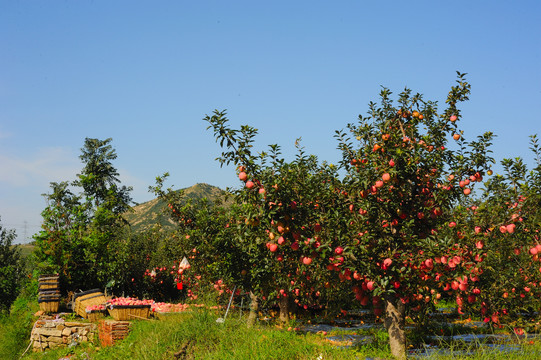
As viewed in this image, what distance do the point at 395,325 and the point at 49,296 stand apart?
1077 cm

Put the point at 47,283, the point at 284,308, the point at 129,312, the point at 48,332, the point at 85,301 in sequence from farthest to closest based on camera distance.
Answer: the point at 47,283 → the point at 85,301 → the point at 284,308 → the point at 48,332 → the point at 129,312

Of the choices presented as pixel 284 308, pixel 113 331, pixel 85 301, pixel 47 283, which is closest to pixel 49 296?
pixel 47 283

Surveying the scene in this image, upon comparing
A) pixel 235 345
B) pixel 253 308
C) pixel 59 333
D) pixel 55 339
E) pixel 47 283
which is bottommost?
pixel 55 339

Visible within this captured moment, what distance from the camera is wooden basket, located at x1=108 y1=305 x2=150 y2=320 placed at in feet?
34.8

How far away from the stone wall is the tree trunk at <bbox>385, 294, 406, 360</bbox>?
8.10m

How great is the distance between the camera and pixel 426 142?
7.45 meters

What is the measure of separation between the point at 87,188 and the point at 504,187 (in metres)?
32.9

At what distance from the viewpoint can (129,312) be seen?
35.4 ft

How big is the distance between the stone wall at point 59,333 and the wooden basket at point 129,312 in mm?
1096

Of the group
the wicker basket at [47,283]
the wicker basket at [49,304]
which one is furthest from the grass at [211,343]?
the wicker basket at [47,283]

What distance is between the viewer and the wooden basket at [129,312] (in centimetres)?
1062

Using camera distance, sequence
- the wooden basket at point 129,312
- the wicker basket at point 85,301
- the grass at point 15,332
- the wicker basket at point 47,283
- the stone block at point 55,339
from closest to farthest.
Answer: the wooden basket at point 129,312
the stone block at point 55,339
the grass at point 15,332
the wicker basket at point 85,301
the wicker basket at point 47,283

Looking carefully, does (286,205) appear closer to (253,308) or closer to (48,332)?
(253,308)

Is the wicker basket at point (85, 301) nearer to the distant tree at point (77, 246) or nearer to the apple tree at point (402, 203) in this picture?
the distant tree at point (77, 246)
